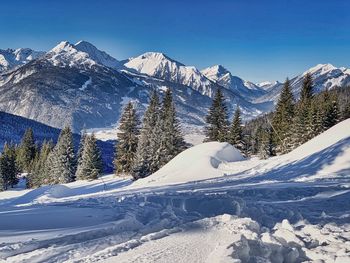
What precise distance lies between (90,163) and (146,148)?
38.3 feet

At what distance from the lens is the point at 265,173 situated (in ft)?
62.3

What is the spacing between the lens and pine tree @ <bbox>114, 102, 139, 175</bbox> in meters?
47.6

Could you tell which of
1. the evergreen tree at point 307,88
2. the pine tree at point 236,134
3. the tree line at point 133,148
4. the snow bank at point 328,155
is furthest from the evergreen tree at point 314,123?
the snow bank at point 328,155

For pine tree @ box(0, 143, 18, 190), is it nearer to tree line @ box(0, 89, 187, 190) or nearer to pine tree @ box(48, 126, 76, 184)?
tree line @ box(0, 89, 187, 190)

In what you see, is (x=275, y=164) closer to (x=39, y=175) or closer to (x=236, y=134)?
(x=236, y=134)

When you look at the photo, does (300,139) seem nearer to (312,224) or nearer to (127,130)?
(127,130)

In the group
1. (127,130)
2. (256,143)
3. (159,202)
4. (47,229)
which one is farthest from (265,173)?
(256,143)

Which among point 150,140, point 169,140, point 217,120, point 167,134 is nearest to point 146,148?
point 150,140

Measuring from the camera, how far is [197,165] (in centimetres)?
2425

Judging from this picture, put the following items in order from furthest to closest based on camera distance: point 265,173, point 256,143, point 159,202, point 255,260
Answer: point 256,143, point 265,173, point 159,202, point 255,260

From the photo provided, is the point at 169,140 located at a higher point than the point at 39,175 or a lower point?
higher

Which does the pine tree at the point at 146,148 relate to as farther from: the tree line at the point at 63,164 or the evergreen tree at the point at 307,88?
the evergreen tree at the point at 307,88

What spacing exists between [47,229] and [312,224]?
17.4 ft

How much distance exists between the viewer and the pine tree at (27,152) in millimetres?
88938
